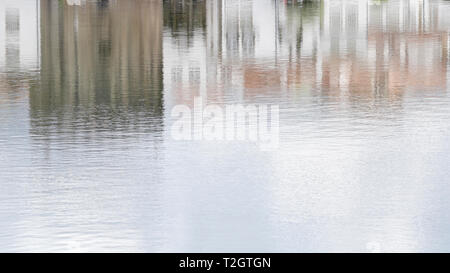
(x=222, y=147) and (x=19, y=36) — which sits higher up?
(x=19, y=36)

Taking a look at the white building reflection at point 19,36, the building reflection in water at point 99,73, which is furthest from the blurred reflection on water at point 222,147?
the white building reflection at point 19,36

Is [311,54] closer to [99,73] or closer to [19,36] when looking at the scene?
[99,73]

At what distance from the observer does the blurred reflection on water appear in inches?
497

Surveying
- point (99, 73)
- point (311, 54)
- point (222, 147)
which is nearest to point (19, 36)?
point (311, 54)

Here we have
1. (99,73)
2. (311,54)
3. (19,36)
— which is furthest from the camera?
(19,36)

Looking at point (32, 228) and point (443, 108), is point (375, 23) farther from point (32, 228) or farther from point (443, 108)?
point (32, 228)

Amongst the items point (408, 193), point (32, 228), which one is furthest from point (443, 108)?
point (32, 228)

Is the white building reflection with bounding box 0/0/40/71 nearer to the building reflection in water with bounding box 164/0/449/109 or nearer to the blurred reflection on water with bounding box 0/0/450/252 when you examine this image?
the blurred reflection on water with bounding box 0/0/450/252

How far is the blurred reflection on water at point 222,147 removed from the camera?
12.6 meters

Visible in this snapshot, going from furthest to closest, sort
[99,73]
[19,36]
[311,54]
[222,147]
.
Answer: [19,36], [311,54], [99,73], [222,147]

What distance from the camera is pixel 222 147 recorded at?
687 inches

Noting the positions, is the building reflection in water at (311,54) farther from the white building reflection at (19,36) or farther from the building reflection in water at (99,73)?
the white building reflection at (19,36)

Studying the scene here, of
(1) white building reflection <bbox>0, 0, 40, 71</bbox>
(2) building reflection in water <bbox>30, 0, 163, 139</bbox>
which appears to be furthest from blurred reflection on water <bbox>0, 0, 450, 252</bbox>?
(1) white building reflection <bbox>0, 0, 40, 71</bbox>

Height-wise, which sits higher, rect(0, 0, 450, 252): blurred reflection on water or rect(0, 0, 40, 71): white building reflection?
rect(0, 0, 40, 71): white building reflection
